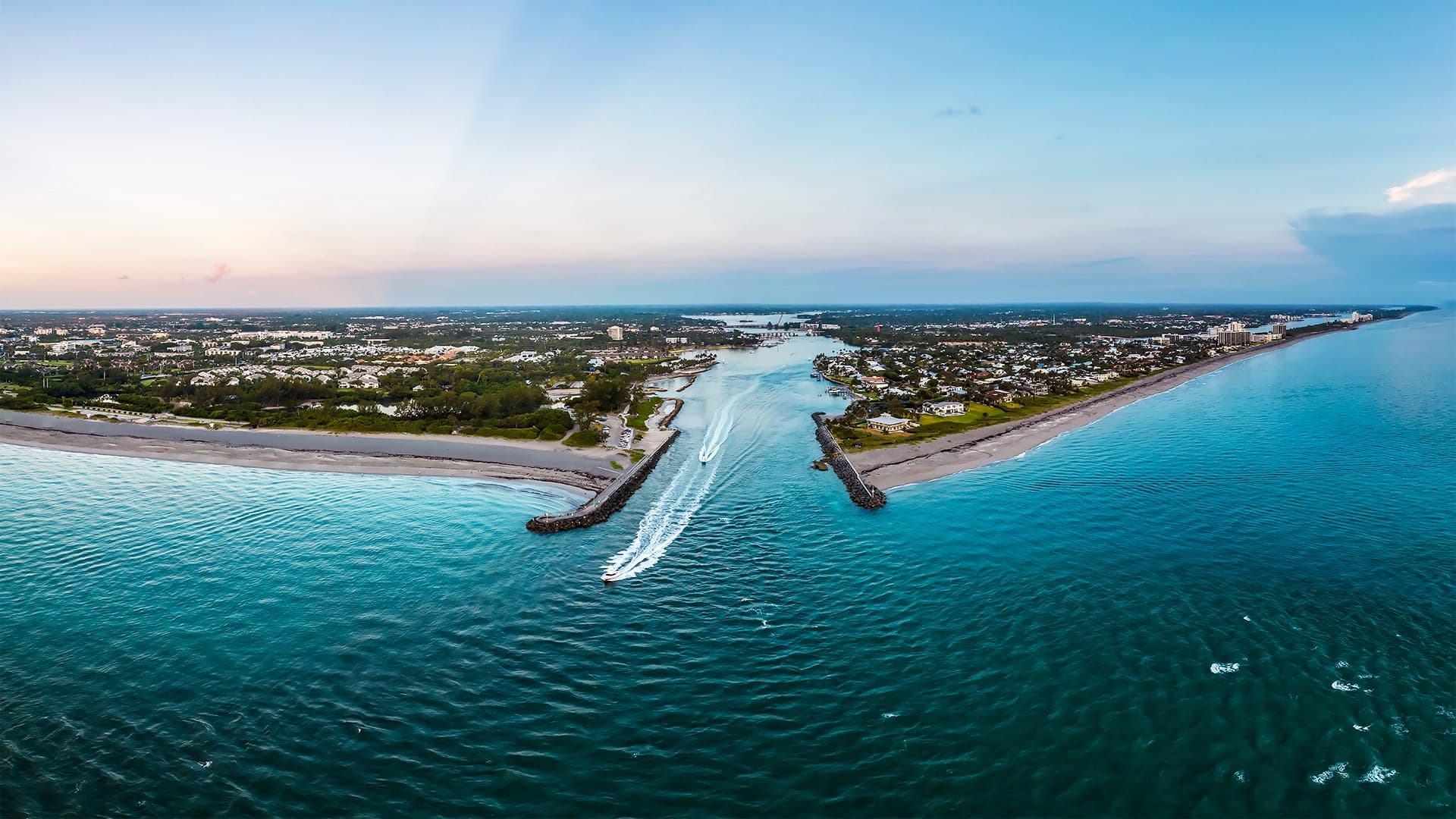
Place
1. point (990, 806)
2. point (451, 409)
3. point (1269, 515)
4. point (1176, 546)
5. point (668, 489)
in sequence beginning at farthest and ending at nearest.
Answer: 1. point (451, 409)
2. point (668, 489)
3. point (1269, 515)
4. point (1176, 546)
5. point (990, 806)

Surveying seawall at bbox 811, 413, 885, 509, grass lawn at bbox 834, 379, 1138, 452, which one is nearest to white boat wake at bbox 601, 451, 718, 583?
seawall at bbox 811, 413, 885, 509

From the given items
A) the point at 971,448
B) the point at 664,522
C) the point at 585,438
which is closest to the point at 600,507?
the point at 664,522

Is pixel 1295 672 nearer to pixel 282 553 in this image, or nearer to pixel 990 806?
pixel 990 806

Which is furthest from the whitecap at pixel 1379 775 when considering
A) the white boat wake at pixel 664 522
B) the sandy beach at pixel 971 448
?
the sandy beach at pixel 971 448

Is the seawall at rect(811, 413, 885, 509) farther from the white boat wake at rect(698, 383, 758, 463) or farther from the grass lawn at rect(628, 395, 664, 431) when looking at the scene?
the grass lawn at rect(628, 395, 664, 431)

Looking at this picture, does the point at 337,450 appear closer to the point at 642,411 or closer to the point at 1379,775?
the point at 642,411

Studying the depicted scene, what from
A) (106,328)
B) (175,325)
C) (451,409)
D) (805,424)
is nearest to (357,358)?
(451,409)
